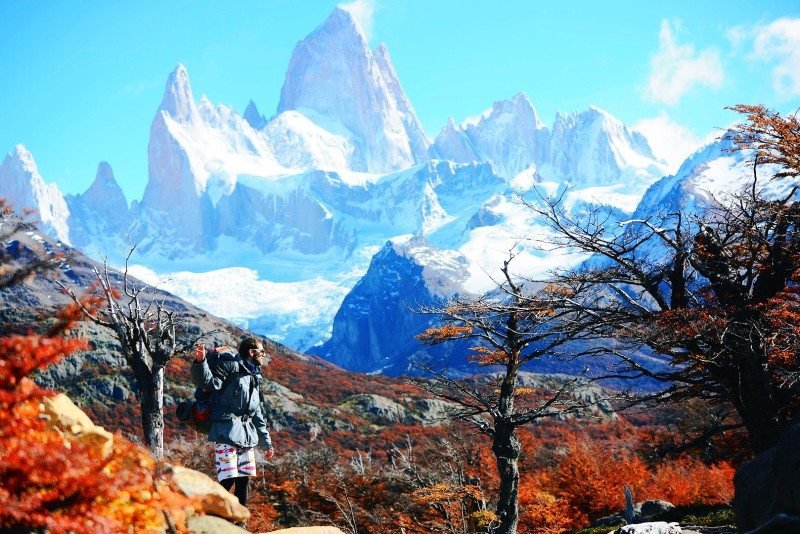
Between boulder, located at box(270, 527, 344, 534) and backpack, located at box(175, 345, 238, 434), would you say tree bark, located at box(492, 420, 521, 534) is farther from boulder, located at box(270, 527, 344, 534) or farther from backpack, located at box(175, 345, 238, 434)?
backpack, located at box(175, 345, 238, 434)

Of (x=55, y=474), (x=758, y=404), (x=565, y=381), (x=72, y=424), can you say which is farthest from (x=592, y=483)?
(x=55, y=474)

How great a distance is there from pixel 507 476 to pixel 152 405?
8269mm

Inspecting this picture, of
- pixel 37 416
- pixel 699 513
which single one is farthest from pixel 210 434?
pixel 699 513

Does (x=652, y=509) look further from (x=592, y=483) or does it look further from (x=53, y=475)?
(x=53, y=475)

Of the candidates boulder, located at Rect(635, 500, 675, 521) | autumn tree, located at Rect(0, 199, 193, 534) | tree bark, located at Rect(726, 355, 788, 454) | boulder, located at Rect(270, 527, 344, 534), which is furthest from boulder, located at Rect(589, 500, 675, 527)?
autumn tree, located at Rect(0, 199, 193, 534)

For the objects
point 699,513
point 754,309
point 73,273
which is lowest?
point 699,513

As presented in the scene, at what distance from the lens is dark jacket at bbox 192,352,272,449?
6.99 metres

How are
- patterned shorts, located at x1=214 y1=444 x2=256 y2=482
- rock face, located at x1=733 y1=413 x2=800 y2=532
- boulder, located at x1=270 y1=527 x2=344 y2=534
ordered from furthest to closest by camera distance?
1. patterned shorts, located at x1=214 y1=444 x2=256 y2=482
2. boulder, located at x1=270 y1=527 x2=344 y2=534
3. rock face, located at x1=733 y1=413 x2=800 y2=532

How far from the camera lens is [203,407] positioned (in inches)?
282

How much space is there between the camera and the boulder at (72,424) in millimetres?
5102

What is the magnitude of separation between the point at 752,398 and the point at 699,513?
11.5 m

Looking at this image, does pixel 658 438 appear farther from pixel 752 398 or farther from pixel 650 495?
pixel 752 398

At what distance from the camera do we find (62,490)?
12.8 feet

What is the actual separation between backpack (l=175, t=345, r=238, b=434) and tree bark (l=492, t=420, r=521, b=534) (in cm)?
879
